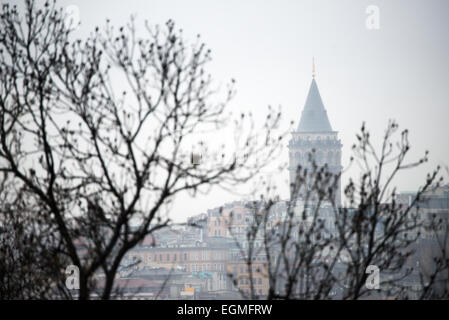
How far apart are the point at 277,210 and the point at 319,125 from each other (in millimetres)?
2470

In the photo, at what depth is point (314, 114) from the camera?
495cm

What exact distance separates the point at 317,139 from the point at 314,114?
1.64 ft

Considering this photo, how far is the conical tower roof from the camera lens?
13.8ft

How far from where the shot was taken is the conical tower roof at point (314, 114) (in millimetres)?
4199
